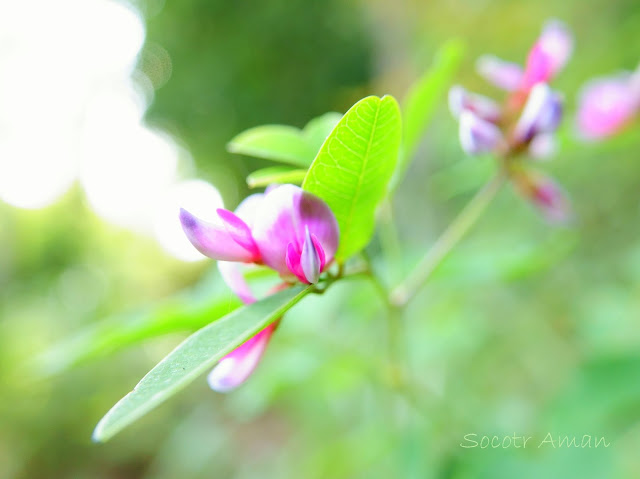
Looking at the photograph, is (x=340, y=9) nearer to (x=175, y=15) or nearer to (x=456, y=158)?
(x=175, y=15)

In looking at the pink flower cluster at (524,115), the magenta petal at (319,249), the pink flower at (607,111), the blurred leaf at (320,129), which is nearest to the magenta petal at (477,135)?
the pink flower cluster at (524,115)

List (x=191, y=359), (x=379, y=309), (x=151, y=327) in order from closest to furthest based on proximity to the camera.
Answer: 1. (x=191, y=359)
2. (x=151, y=327)
3. (x=379, y=309)

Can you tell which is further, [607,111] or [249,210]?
[607,111]

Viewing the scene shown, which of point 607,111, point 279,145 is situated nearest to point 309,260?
point 279,145

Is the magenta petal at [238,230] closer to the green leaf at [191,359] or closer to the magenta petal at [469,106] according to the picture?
the green leaf at [191,359]

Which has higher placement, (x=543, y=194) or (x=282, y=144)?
(x=282, y=144)

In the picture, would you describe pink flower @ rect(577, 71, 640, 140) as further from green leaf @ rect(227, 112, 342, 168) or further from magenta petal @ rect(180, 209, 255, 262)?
magenta petal @ rect(180, 209, 255, 262)

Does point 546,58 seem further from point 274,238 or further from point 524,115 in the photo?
point 274,238

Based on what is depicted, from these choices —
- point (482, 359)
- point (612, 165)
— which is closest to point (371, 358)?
point (482, 359)

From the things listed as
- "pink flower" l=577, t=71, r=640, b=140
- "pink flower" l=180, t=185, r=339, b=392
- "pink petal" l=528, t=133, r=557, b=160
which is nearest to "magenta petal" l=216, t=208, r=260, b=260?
"pink flower" l=180, t=185, r=339, b=392
